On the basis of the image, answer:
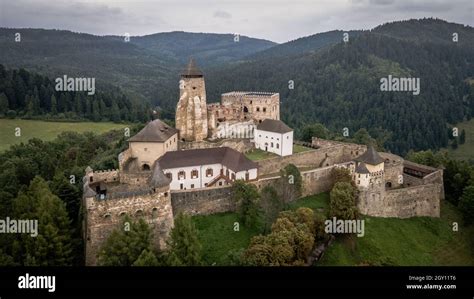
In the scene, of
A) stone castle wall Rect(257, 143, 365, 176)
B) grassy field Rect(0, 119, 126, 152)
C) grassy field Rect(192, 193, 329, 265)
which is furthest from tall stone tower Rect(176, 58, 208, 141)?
grassy field Rect(0, 119, 126, 152)

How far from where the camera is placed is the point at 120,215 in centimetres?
3950

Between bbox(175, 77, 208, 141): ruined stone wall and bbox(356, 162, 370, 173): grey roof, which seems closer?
bbox(356, 162, 370, 173): grey roof

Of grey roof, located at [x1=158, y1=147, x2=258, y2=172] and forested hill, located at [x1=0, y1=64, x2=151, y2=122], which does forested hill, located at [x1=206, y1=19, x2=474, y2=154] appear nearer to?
forested hill, located at [x1=0, y1=64, x2=151, y2=122]

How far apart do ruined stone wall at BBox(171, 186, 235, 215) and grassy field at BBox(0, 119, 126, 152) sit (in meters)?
57.6

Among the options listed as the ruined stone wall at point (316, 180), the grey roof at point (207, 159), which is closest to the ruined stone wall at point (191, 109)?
the grey roof at point (207, 159)

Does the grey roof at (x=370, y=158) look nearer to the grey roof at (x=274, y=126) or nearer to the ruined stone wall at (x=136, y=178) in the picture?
the grey roof at (x=274, y=126)

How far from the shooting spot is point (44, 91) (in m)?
119

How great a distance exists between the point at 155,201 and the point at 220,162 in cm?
1213

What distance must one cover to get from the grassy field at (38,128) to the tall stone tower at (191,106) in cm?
4612

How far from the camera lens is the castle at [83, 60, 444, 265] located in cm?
4056

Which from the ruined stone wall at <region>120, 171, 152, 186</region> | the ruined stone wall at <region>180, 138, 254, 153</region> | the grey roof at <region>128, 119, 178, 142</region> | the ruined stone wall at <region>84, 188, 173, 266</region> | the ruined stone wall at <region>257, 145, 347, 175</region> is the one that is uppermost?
the grey roof at <region>128, 119, 178, 142</region>

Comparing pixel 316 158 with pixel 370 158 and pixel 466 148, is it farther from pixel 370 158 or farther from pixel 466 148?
pixel 466 148

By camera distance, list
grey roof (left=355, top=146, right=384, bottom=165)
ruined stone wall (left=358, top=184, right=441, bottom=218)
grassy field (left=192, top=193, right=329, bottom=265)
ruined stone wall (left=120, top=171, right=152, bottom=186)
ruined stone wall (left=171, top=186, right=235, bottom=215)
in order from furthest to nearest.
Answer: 1. grey roof (left=355, top=146, right=384, bottom=165)
2. ruined stone wall (left=358, top=184, right=441, bottom=218)
3. ruined stone wall (left=120, top=171, right=152, bottom=186)
4. ruined stone wall (left=171, top=186, right=235, bottom=215)
5. grassy field (left=192, top=193, right=329, bottom=265)

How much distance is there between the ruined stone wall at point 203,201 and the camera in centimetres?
4484
